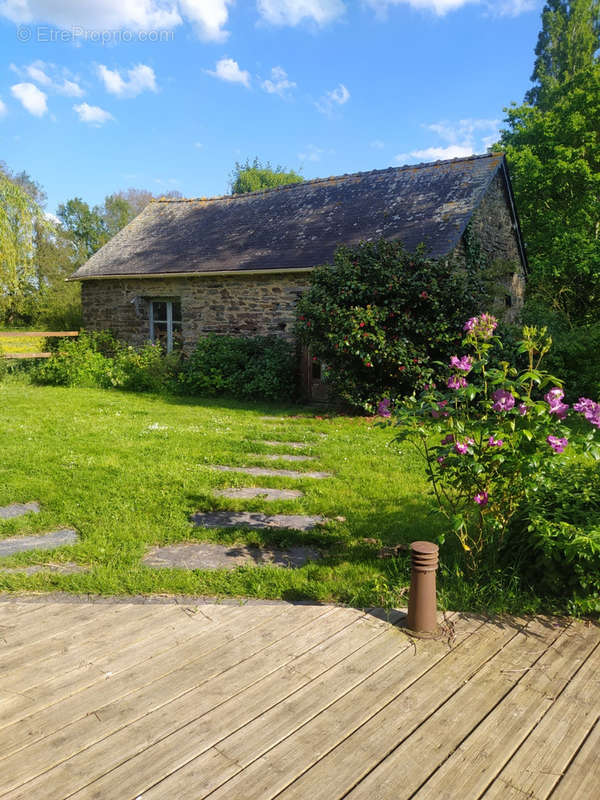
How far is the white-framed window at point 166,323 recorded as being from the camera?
1480cm

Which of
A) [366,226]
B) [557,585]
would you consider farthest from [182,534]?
[366,226]

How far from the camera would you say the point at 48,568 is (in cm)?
382

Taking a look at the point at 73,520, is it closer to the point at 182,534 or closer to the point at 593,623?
the point at 182,534

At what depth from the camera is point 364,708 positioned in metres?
2.38

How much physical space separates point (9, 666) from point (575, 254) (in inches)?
781

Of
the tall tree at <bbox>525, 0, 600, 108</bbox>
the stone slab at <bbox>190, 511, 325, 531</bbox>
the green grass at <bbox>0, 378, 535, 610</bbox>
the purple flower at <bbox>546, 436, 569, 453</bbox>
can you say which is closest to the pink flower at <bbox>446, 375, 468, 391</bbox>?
the purple flower at <bbox>546, 436, 569, 453</bbox>

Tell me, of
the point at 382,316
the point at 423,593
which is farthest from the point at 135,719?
the point at 382,316

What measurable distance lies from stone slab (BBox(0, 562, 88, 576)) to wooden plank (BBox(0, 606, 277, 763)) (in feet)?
3.37

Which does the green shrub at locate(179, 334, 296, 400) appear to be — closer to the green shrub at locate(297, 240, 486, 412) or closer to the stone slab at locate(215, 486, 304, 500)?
the green shrub at locate(297, 240, 486, 412)

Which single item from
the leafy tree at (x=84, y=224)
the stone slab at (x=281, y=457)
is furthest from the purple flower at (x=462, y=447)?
the leafy tree at (x=84, y=224)

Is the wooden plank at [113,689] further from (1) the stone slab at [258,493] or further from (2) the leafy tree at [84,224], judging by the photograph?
(2) the leafy tree at [84,224]

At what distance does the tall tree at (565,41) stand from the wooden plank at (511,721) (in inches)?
1251

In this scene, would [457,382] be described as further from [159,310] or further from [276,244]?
[159,310]

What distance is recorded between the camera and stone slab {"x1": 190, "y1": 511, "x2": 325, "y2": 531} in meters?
4.66
